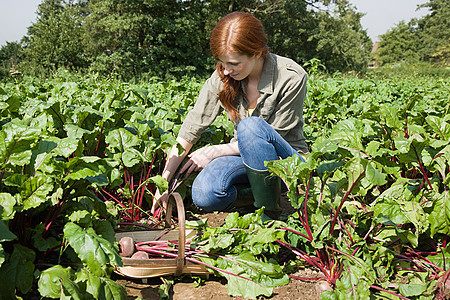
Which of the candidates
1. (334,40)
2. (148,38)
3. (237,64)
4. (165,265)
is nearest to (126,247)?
(165,265)

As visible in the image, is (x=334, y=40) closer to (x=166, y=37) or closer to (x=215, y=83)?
(x=166, y=37)

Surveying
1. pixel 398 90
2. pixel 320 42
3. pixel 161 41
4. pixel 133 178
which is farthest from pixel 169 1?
pixel 133 178

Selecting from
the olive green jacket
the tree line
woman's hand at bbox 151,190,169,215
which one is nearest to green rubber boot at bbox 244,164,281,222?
the olive green jacket

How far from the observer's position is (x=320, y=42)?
29.9 m

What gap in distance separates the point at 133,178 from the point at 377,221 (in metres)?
1.67

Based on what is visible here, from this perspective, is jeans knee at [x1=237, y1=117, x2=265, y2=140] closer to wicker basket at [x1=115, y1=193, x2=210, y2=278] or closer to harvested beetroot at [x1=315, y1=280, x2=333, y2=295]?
wicker basket at [x1=115, y1=193, x2=210, y2=278]

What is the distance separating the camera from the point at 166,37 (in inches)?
918

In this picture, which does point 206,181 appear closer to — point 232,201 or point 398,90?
point 232,201

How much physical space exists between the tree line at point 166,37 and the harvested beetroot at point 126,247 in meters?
16.4

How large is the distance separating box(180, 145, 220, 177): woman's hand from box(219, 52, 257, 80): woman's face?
0.55 meters

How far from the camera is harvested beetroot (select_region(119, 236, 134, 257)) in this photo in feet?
6.44

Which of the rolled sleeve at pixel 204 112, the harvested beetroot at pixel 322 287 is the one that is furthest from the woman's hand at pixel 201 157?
the harvested beetroot at pixel 322 287

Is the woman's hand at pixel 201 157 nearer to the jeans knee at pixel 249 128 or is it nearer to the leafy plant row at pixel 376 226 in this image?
the jeans knee at pixel 249 128

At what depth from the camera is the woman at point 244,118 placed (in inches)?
96.2
